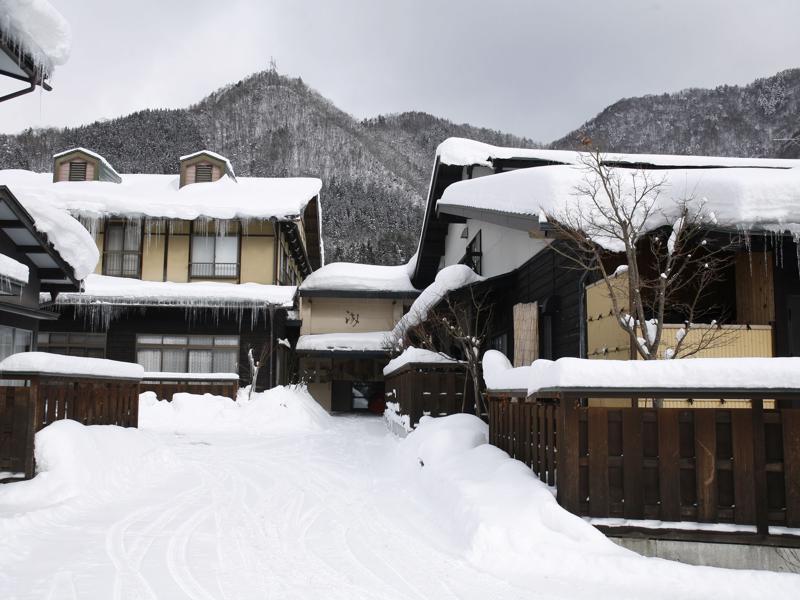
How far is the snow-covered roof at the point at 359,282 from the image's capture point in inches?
987

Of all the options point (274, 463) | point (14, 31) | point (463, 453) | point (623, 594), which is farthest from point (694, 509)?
point (14, 31)

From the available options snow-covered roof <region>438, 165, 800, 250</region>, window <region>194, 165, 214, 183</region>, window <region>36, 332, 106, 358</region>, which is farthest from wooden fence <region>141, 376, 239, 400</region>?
snow-covered roof <region>438, 165, 800, 250</region>

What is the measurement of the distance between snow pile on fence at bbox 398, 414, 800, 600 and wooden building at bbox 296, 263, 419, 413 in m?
17.4

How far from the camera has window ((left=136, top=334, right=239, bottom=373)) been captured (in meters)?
20.7

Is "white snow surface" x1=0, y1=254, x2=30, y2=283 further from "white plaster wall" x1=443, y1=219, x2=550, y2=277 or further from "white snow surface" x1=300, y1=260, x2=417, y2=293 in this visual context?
"white snow surface" x1=300, y1=260, x2=417, y2=293

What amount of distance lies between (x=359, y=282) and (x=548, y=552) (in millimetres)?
21314

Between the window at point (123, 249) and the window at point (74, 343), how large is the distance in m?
2.15

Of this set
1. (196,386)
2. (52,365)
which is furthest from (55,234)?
(196,386)

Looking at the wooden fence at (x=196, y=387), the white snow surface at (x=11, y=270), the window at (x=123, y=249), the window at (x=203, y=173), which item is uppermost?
the window at (x=203, y=173)

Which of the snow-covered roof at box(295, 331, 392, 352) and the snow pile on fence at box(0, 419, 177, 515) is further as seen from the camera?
the snow-covered roof at box(295, 331, 392, 352)

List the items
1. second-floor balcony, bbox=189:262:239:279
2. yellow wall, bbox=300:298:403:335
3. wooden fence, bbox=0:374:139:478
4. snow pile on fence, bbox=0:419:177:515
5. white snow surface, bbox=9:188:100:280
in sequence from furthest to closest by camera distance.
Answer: yellow wall, bbox=300:298:403:335
second-floor balcony, bbox=189:262:239:279
white snow surface, bbox=9:188:100:280
wooden fence, bbox=0:374:139:478
snow pile on fence, bbox=0:419:177:515

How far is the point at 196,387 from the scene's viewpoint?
58.9 ft

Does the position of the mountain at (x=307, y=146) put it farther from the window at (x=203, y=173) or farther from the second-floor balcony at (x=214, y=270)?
the second-floor balcony at (x=214, y=270)

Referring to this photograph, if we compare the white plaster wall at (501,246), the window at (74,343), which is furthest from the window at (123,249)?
the white plaster wall at (501,246)
